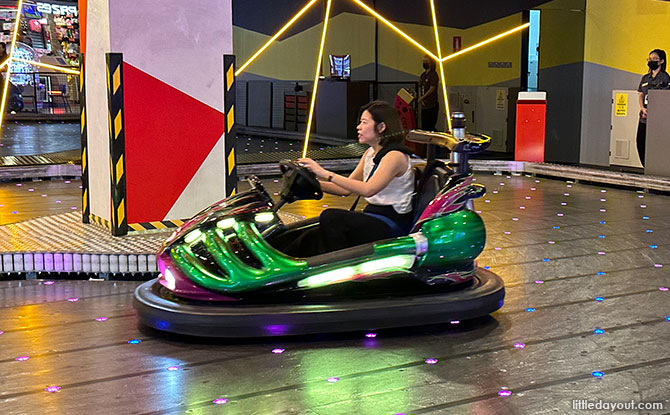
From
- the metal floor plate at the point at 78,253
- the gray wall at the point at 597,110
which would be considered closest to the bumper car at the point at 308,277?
the metal floor plate at the point at 78,253

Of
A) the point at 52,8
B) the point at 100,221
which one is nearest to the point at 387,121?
the point at 100,221

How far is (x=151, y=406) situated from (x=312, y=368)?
55 centimetres

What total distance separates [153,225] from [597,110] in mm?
5880

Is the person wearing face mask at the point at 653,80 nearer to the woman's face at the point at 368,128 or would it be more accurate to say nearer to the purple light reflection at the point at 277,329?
the woman's face at the point at 368,128

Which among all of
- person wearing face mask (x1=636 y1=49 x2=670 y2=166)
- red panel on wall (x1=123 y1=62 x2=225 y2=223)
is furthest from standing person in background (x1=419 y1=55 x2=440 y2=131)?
red panel on wall (x1=123 y1=62 x2=225 y2=223)

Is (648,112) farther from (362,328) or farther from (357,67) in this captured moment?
(357,67)

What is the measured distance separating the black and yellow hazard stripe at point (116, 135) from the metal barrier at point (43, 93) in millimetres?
11618

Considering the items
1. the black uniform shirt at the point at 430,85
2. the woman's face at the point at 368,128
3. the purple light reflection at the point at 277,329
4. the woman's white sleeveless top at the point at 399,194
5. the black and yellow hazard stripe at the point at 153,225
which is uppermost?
the black uniform shirt at the point at 430,85

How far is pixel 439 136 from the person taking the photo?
3.50m

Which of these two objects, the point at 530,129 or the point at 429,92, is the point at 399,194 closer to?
the point at 530,129

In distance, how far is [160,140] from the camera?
180 inches

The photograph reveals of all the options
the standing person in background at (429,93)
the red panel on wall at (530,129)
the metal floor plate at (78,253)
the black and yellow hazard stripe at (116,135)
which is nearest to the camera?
the metal floor plate at (78,253)

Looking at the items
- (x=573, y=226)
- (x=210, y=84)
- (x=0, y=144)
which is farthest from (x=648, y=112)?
(x=0, y=144)

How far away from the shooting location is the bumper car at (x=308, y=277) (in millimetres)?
3059
